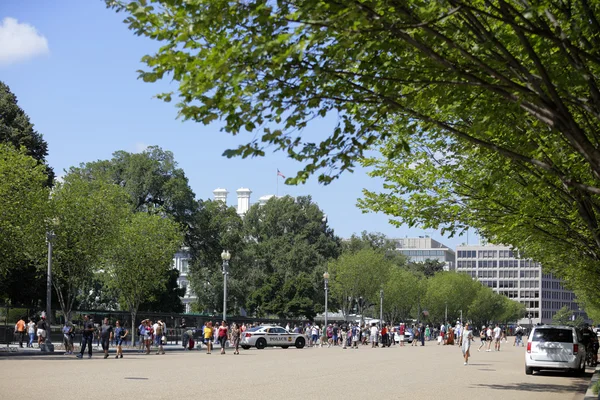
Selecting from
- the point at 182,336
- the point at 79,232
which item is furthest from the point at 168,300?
the point at 79,232

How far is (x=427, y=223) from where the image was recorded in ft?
85.1

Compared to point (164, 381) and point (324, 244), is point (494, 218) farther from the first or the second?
point (324, 244)

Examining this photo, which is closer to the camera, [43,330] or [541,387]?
[541,387]

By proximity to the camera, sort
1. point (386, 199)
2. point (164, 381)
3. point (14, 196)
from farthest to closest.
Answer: point (14, 196)
point (386, 199)
point (164, 381)

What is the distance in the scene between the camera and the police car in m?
53.7

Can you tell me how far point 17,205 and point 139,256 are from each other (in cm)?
1574

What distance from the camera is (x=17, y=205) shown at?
132 feet

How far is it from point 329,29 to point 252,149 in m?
1.87

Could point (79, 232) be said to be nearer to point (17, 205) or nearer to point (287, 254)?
point (17, 205)

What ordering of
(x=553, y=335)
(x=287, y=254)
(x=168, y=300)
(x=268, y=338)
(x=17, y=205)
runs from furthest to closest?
(x=287, y=254) → (x=168, y=300) → (x=268, y=338) → (x=17, y=205) → (x=553, y=335)

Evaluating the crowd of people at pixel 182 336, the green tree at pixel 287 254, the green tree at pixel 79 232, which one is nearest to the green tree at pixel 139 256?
the crowd of people at pixel 182 336

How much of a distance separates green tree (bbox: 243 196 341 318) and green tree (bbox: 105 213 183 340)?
131 feet

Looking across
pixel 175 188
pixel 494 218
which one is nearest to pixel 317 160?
pixel 494 218

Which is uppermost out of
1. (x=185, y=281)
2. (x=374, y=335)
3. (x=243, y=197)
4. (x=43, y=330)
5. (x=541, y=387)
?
(x=243, y=197)
